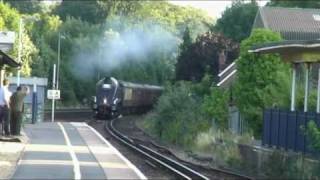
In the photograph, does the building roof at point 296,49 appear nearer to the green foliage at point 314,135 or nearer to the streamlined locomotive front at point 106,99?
the green foliage at point 314,135

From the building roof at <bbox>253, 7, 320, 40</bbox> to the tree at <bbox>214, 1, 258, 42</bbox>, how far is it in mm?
18628

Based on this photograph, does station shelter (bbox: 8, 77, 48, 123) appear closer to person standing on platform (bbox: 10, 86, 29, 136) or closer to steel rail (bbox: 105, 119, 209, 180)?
steel rail (bbox: 105, 119, 209, 180)

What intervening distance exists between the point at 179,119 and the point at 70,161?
54.2 ft

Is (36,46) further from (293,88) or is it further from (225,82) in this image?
(293,88)

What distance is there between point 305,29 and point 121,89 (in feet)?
47.5

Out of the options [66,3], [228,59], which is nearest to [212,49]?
[228,59]

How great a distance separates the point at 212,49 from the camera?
59.7 meters

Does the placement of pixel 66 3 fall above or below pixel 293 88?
above

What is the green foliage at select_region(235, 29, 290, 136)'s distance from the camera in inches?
1097

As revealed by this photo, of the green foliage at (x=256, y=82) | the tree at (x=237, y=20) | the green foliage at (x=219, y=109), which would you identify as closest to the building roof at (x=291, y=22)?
the green foliage at (x=219, y=109)

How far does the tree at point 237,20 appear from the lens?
252 ft

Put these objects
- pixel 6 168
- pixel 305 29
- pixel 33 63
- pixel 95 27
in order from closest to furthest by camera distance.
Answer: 1. pixel 6 168
2. pixel 305 29
3. pixel 33 63
4. pixel 95 27

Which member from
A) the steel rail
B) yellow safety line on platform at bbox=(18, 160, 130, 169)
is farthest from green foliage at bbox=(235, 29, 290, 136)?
yellow safety line on platform at bbox=(18, 160, 130, 169)

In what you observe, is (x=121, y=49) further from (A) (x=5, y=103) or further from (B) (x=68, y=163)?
(B) (x=68, y=163)
